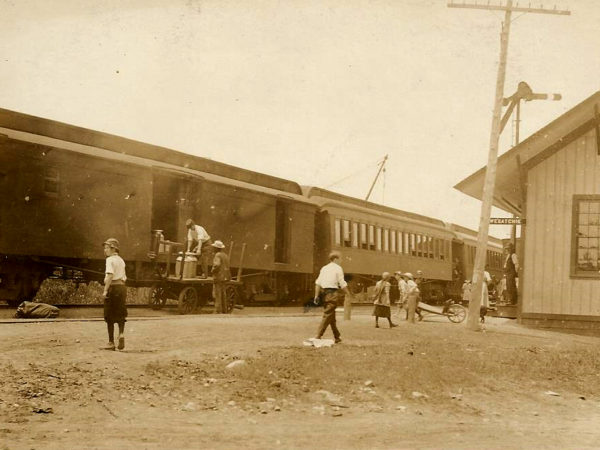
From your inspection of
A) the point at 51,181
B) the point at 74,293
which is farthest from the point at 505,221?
the point at 74,293

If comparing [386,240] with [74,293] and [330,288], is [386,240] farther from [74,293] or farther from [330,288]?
[330,288]

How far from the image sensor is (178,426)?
265 inches

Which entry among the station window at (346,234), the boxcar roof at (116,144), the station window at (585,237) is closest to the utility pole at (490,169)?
the station window at (585,237)

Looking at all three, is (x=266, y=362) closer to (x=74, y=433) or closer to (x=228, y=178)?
(x=74, y=433)

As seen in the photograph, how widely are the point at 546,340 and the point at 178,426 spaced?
33.1ft

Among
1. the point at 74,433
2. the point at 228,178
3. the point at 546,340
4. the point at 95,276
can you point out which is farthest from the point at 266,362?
the point at 228,178

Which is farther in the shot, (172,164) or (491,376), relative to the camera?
(172,164)

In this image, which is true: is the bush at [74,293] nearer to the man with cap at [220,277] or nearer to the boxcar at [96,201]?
the boxcar at [96,201]

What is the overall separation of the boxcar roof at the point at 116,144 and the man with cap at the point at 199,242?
2306mm

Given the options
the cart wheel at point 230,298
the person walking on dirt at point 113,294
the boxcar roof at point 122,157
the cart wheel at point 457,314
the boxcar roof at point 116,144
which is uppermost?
the boxcar roof at point 116,144

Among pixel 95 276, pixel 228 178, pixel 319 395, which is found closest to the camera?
pixel 319 395

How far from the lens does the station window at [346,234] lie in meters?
27.9

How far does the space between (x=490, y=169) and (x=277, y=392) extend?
9.94m

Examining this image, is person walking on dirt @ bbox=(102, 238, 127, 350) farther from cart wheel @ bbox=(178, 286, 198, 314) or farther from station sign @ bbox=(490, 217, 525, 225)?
station sign @ bbox=(490, 217, 525, 225)
